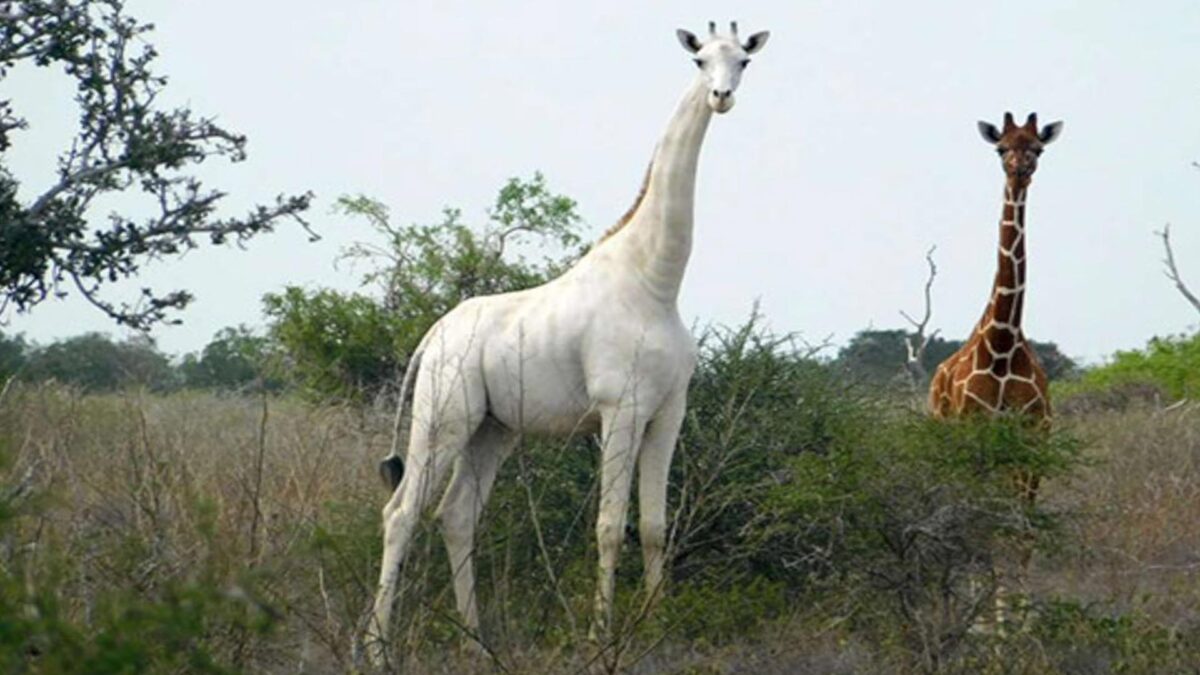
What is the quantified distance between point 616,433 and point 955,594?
4.65 ft

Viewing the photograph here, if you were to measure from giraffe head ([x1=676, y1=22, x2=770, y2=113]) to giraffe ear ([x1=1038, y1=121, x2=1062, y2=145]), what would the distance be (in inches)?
84.1

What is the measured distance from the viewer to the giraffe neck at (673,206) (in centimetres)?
959

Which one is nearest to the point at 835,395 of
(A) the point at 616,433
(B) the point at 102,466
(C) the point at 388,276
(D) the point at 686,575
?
(D) the point at 686,575

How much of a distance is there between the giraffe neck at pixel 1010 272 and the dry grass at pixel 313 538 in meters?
0.82

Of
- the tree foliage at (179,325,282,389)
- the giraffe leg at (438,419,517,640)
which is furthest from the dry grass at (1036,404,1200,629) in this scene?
the tree foliage at (179,325,282,389)

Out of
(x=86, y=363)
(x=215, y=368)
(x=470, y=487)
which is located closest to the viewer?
(x=470, y=487)

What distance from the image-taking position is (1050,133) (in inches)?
449

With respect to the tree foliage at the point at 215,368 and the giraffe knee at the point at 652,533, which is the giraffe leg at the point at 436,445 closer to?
the giraffe knee at the point at 652,533

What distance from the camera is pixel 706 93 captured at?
953cm

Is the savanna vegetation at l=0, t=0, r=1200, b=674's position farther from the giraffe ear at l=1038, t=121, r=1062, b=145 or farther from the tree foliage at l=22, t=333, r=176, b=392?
the tree foliage at l=22, t=333, r=176, b=392

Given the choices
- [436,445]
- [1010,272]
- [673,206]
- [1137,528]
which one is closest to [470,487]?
[436,445]

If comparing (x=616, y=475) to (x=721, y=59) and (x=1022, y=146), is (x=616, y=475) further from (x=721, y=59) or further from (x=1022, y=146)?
(x=1022, y=146)

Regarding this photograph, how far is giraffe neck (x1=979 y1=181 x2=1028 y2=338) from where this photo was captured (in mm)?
11227

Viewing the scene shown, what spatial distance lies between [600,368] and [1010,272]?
2.70m
